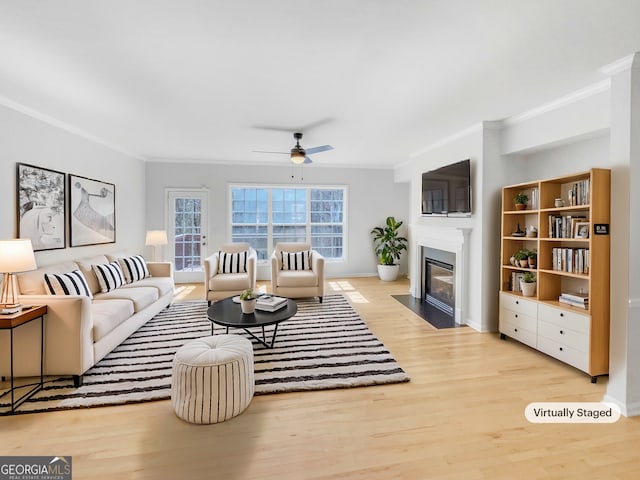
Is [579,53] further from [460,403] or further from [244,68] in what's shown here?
[460,403]

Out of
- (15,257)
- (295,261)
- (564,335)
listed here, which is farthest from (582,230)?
(15,257)

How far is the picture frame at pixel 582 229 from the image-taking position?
279 cm

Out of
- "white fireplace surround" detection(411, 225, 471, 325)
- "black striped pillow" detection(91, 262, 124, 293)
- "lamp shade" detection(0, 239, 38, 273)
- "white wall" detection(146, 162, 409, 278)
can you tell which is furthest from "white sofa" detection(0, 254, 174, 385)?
"white fireplace surround" detection(411, 225, 471, 325)

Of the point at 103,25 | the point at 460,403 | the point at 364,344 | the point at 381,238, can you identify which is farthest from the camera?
the point at 381,238

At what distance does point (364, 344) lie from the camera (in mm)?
3436

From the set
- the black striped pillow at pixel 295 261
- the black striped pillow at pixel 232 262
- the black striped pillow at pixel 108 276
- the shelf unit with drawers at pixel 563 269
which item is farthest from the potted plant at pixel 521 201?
the black striped pillow at pixel 108 276

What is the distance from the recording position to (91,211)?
177 inches

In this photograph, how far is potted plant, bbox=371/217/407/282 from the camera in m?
6.82

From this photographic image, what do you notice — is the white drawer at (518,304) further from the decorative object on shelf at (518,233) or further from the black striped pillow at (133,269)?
the black striped pillow at (133,269)

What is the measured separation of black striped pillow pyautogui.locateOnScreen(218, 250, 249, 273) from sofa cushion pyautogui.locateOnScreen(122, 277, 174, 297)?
826 mm

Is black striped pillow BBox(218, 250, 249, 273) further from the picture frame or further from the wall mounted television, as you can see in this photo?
the picture frame

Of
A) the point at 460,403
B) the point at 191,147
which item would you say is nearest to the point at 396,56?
the point at 460,403

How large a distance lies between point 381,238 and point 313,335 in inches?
156

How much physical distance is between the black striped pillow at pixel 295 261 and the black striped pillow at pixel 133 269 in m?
2.16
